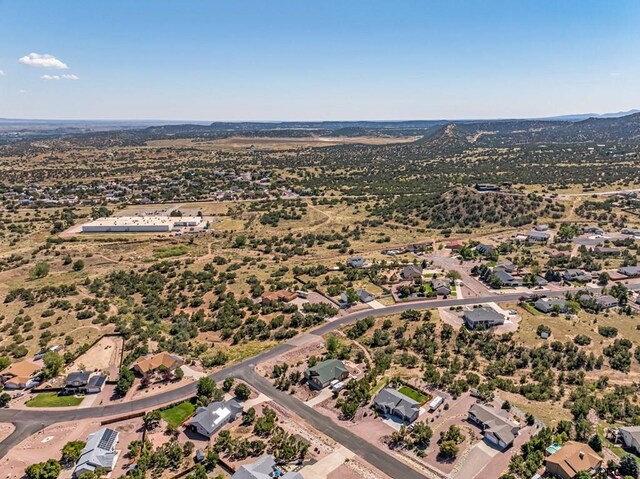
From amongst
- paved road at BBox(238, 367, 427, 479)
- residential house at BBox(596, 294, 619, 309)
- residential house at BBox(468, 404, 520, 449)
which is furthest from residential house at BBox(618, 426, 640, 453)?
residential house at BBox(596, 294, 619, 309)

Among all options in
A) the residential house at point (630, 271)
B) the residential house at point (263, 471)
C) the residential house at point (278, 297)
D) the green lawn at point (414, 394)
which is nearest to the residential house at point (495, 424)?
the green lawn at point (414, 394)

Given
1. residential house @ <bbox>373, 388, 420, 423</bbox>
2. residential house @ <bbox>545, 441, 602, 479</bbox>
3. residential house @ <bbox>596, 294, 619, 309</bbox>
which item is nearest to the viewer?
residential house @ <bbox>545, 441, 602, 479</bbox>

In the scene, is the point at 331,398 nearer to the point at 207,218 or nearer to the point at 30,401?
the point at 30,401

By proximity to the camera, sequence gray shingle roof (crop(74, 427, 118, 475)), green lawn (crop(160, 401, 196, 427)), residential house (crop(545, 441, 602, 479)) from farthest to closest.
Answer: green lawn (crop(160, 401, 196, 427))
gray shingle roof (crop(74, 427, 118, 475))
residential house (crop(545, 441, 602, 479))

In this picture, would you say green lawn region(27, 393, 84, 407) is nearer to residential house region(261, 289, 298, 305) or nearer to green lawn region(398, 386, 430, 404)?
residential house region(261, 289, 298, 305)

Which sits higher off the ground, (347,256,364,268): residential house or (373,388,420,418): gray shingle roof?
(347,256,364,268): residential house

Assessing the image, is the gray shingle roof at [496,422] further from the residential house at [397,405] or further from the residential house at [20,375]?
the residential house at [20,375]
